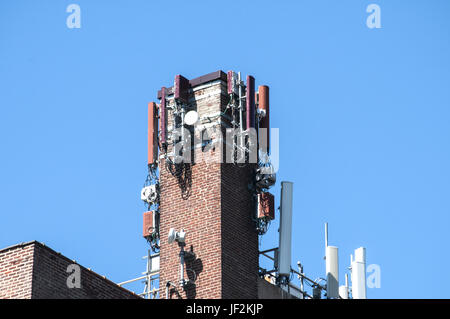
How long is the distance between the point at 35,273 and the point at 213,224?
8113 mm

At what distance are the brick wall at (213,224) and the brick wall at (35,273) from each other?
5.79 meters

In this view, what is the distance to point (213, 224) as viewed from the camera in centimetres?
4028

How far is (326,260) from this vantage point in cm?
4441

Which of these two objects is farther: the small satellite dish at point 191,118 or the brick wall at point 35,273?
the small satellite dish at point 191,118

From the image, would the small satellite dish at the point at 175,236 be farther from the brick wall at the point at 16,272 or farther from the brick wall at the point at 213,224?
the brick wall at the point at 16,272

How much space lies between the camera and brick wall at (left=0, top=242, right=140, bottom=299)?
110 feet

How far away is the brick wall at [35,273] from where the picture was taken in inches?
1320

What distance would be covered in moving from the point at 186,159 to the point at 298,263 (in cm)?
534

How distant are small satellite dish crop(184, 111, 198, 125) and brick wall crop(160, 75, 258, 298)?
32 centimetres

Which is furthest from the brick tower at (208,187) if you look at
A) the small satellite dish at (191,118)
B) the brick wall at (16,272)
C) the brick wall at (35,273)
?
the brick wall at (16,272)

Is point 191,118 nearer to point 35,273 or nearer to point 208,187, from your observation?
point 208,187
